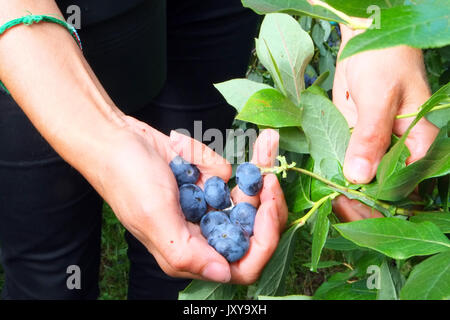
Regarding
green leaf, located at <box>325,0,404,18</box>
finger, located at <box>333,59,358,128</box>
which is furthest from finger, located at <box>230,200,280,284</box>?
green leaf, located at <box>325,0,404,18</box>

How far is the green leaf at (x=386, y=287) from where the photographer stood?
1.94 feet

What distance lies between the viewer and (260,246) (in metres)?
0.73

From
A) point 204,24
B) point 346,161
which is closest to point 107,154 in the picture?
point 346,161

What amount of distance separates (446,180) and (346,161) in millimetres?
125

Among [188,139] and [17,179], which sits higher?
[188,139]

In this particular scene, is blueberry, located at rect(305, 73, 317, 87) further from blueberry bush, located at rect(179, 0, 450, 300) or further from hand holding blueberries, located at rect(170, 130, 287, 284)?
hand holding blueberries, located at rect(170, 130, 287, 284)

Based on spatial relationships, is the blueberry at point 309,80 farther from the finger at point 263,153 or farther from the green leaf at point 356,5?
the green leaf at point 356,5

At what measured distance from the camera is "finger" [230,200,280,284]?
718 millimetres

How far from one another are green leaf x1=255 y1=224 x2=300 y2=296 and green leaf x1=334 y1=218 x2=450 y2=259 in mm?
200

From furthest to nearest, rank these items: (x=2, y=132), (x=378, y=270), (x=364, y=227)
A: (x=2, y=132), (x=378, y=270), (x=364, y=227)

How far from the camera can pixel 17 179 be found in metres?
1.11

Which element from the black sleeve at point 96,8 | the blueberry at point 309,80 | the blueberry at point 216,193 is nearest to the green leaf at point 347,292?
the blueberry at point 216,193
